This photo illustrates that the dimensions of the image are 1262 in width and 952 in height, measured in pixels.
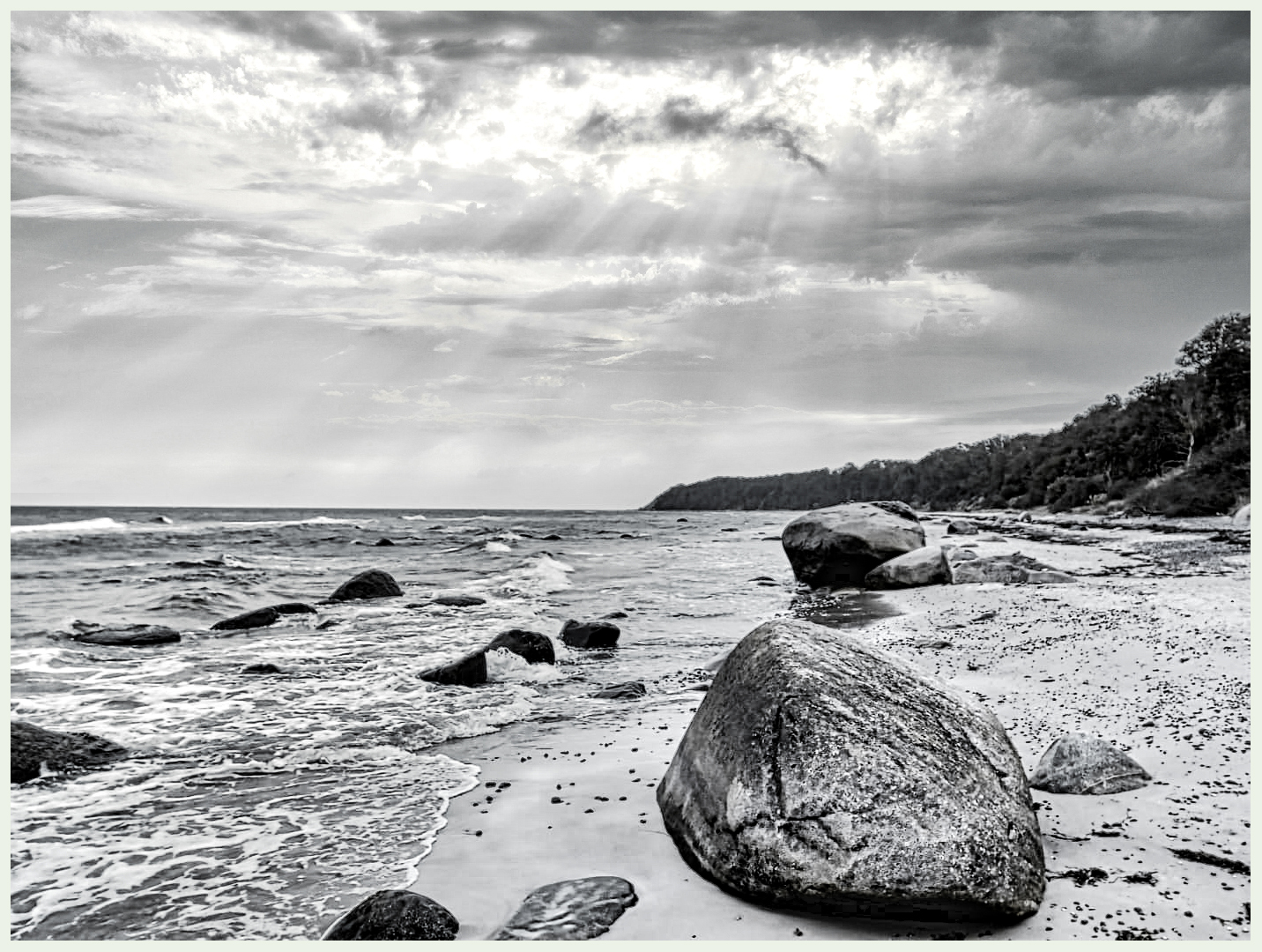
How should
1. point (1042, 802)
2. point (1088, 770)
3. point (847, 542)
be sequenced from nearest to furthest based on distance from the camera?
point (1042, 802) → point (1088, 770) → point (847, 542)

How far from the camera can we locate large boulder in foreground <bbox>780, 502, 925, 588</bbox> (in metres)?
22.3

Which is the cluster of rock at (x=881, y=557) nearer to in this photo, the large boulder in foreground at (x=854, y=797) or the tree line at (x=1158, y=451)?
the large boulder in foreground at (x=854, y=797)

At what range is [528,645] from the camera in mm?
12414

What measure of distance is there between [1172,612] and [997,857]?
10.1 meters

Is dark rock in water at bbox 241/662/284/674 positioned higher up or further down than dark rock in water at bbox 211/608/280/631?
further down

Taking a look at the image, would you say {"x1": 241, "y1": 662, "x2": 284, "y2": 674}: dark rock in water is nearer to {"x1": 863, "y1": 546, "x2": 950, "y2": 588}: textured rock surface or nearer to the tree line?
{"x1": 863, "y1": 546, "x2": 950, "y2": 588}: textured rock surface

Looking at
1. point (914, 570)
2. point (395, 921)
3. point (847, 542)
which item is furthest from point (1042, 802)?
point (847, 542)

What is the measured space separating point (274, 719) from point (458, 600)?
10.9 m

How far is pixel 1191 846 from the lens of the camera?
4957mm

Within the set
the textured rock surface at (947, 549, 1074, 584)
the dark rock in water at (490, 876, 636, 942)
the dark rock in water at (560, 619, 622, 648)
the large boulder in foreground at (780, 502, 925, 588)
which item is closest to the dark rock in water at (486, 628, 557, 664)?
the dark rock in water at (560, 619, 622, 648)

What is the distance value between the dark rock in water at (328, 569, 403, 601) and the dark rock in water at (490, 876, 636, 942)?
1758 cm

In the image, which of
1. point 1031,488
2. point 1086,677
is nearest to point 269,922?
point 1086,677

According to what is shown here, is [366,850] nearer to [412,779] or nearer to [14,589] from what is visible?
[412,779]

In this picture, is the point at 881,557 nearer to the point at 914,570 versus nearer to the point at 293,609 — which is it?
the point at 914,570
